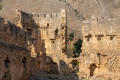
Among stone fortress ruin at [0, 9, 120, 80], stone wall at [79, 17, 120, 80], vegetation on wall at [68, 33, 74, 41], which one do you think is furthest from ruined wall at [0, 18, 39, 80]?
vegetation on wall at [68, 33, 74, 41]

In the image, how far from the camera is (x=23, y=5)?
206 feet

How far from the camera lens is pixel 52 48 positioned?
1029 inches

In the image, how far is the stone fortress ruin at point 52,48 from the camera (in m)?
16.5

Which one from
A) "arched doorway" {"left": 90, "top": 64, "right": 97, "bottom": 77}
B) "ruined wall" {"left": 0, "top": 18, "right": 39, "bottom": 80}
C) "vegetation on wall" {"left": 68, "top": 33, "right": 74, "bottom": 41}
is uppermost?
"vegetation on wall" {"left": 68, "top": 33, "right": 74, "bottom": 41}

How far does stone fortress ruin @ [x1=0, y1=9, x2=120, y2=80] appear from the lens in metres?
16.5

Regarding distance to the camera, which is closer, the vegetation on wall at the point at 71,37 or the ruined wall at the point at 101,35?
the ruined wall at the point at 101,35

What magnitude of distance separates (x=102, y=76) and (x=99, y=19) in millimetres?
4916

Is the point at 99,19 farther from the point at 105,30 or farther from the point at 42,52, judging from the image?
the point at 42,52

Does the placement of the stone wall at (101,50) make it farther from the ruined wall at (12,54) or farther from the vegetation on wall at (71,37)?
the vegetation on wall at (71,37)

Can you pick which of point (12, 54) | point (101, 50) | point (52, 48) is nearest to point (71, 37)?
point (52, 48)

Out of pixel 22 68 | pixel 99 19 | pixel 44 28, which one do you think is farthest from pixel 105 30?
pixel 22 68

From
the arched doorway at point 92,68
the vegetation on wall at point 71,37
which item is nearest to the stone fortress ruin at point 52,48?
the arched doorway at point 92,68

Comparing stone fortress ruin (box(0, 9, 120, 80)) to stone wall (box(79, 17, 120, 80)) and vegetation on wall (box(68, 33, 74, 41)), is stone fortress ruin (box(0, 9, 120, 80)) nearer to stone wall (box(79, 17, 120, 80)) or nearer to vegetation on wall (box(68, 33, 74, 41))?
stone wall (box(79, 17, 120, 80))

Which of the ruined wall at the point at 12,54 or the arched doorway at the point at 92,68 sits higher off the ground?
the ruined wall at the point at 12,54
